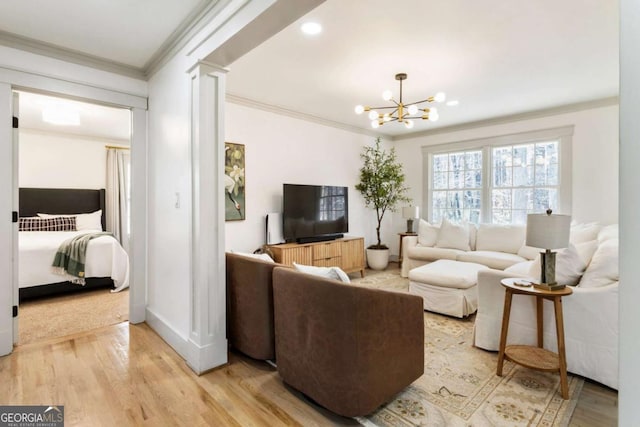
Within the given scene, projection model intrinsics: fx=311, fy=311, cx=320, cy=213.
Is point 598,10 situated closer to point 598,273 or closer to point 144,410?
point 598,273

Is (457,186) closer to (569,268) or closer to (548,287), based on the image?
(569,268)

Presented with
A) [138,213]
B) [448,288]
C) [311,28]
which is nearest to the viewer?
[311,28]

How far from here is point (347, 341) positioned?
1630mm

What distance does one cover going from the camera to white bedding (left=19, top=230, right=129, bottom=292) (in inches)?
149

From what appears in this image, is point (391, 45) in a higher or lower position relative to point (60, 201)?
higher

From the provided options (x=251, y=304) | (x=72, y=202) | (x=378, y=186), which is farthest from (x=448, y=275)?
(x=72, y=202)

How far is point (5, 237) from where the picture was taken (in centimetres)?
246

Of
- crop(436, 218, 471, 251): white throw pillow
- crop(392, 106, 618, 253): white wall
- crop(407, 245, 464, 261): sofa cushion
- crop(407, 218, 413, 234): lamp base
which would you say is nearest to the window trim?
crop(392, 106, 618, 253): white wall

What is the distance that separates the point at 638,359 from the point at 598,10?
2.68 m

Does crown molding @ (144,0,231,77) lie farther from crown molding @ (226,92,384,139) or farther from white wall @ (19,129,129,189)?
white wall @ (19,129,129,189)

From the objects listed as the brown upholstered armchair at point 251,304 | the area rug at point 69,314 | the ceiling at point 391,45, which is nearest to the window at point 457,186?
the ceiling at point 391,45

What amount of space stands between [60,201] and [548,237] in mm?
7203

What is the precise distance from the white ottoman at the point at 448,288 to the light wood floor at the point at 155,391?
124 cm

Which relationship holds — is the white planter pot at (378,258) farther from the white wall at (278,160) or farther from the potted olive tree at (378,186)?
the white wall at (278,160)
